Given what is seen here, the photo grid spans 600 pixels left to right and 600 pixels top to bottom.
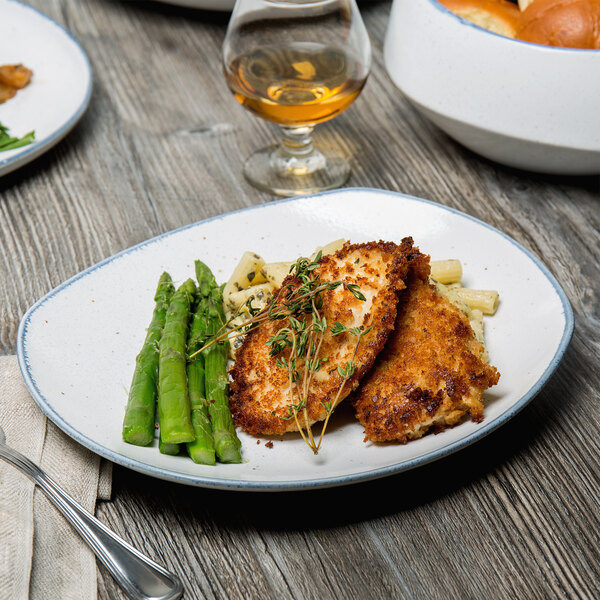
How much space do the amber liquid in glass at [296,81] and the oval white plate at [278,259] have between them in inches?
18.6

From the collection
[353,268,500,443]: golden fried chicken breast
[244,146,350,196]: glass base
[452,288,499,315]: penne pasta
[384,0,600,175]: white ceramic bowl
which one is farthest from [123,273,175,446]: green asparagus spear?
[384,0,600,175]: white ceramic bowl

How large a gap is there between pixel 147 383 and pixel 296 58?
1.68m

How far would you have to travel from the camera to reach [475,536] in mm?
1959

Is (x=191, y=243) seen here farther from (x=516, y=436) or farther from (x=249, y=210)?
(x=516, y=436)

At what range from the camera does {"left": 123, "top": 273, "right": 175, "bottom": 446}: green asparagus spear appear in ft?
6.47

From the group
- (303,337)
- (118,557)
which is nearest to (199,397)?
(303,337)

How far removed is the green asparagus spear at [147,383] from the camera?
6.47ft

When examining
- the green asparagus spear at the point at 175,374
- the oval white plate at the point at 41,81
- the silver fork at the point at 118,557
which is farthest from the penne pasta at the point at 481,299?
the oval white plate at the point at 41,81

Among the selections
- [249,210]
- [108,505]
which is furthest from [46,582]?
[249,210]

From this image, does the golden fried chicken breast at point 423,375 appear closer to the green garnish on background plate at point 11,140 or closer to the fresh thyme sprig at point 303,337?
the fresh thyme sprig at point 303,337

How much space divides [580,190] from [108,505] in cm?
248

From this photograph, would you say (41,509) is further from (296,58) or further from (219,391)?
(296,58)

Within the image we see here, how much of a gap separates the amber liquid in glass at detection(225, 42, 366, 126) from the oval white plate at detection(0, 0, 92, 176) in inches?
34.0

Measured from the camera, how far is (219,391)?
7.00 ft
